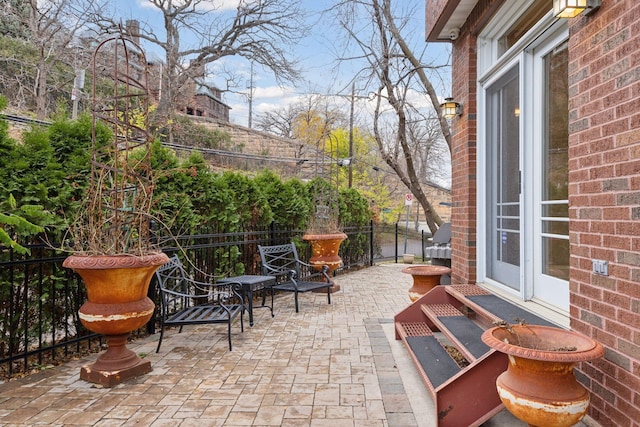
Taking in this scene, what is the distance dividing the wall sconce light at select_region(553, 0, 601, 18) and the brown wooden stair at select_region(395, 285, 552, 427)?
1.69m

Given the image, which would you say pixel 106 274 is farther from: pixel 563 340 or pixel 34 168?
pixel 563 340

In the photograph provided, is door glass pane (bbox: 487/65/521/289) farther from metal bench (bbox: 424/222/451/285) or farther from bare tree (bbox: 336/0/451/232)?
bare tree (bbox: 336/0/451/232)

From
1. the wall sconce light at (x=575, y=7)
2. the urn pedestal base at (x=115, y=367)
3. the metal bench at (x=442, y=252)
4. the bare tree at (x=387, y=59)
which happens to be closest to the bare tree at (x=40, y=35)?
the bare tree at (x=387, y=59)

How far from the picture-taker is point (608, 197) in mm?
2029

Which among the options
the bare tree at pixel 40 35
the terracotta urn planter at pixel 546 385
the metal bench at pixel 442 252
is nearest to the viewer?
the terracotta urn planter at pixel 546 385

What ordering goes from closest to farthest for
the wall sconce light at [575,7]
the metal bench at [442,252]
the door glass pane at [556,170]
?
the wall sconce light at [575,7] < the door glass pane at [556,170] < the metal bench at [442,252]

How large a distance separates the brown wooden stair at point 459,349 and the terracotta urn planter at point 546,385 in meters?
0.29

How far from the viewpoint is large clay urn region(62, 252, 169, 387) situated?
294cm

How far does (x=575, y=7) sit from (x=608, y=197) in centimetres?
102

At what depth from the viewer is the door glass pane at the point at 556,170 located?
9.16 ft

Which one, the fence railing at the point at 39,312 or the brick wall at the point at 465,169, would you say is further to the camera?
the brick wall at the point at 465,169

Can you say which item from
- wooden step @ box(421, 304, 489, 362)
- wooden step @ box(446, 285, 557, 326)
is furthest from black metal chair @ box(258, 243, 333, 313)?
wooden step @ box(446, 285, 557, 326)

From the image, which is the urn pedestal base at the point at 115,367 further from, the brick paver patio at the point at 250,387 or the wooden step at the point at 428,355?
the wooden step at the point at 428,355

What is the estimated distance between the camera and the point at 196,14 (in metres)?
15.2
